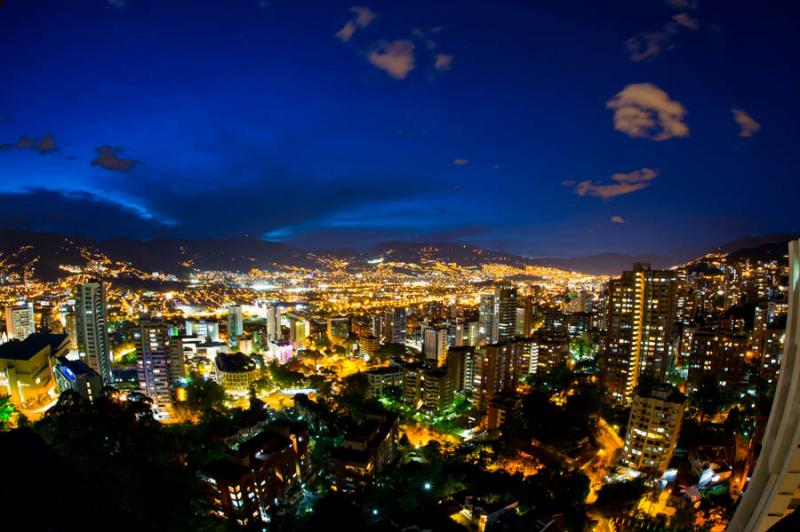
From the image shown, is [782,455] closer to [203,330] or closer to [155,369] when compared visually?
[155,369]

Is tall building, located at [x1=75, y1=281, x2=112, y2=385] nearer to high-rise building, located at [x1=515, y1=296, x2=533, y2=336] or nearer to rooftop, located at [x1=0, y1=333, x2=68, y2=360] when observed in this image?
rooftop, located at [x1=0, y1=333, x2=68, y2=360]

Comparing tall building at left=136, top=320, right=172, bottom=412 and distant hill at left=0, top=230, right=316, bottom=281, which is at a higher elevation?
distant hill at left=0, top=230, right=316, bottom=281

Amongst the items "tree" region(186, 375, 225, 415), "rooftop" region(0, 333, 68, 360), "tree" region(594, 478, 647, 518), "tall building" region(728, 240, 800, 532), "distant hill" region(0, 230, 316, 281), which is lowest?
"tree" region(594, 478, 647, 518)

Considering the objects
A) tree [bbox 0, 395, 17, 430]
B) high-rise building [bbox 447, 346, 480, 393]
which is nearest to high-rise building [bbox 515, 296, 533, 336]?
high-rise building [bbox 447, 346, 480, 393]

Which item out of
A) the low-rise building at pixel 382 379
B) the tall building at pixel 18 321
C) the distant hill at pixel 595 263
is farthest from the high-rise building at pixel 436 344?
the distant hill at pixel 595 263

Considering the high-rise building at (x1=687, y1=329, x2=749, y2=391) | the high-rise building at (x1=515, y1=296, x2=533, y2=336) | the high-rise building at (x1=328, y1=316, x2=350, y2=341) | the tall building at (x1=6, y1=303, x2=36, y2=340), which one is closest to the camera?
the high-rise building at (x1=687, y1=329, x2=749, y2=391)

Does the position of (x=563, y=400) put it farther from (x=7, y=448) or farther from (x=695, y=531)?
(x=7, y=448)

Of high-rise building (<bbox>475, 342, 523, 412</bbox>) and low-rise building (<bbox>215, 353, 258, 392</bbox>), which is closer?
high-rise building (<bbox>475, 342, 523, 412</bbox>)
